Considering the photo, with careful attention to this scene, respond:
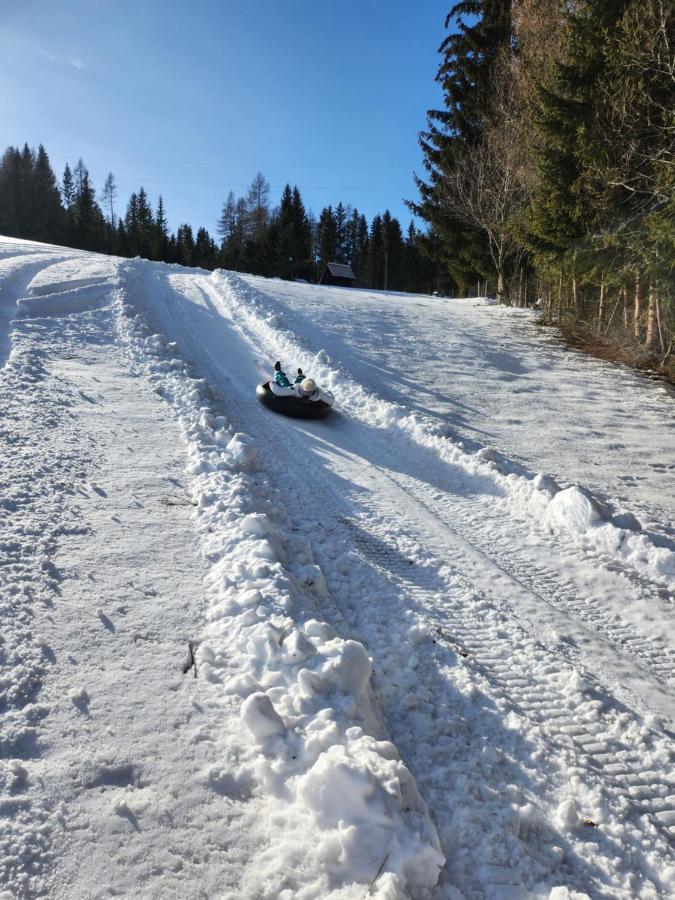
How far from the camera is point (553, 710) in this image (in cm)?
345

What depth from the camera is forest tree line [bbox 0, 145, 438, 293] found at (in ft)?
172

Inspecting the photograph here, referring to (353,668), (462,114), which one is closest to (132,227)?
(462,114)

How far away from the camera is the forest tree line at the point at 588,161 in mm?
10844

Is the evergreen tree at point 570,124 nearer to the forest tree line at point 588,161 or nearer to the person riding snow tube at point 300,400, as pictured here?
the forest tree line at point 588,161

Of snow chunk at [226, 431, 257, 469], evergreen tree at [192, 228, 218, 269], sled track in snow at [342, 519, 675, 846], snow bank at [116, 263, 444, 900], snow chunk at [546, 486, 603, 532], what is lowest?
sled track in snow at [342, 519, 675, 846]

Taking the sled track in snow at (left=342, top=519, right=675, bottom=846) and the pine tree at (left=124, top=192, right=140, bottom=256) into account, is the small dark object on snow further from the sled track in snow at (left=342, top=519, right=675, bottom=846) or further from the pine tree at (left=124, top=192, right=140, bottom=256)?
the pine tree at (left=124, top=192, right=140, bottom=256)

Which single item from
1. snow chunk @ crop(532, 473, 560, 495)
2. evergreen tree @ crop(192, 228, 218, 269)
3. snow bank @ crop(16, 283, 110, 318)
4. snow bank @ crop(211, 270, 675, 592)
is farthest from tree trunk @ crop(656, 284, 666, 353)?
evergreen tree @ crop(192, 228, 218, 269)

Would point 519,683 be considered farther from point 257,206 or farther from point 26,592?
point 257,206

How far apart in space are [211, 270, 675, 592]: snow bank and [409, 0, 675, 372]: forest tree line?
643 cm

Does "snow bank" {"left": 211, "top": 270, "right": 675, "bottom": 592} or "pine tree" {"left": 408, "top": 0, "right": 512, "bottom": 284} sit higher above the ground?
"pine tree" {"left": 408, "top": 0, "right": 512, "bottom": 284}

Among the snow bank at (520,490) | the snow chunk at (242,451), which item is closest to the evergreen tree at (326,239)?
the snow bank at (520,490)

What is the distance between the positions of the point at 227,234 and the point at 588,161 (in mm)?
59510

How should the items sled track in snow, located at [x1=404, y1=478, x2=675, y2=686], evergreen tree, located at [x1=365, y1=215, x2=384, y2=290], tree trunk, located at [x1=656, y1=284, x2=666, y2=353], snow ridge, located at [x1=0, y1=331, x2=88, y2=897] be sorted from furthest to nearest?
1. evergreen tree, located at [x1=365, y1=215, x2=384, y2=290]
2. tree trunk, located at [x1=656, y1=284, x2=666, y2=353]
3. sled track in snow, located at [x1=404, y1=478, x2=675, y2=686]
4. snow ridge, located at [x1=0, y1=331, x2=88, y2=897]

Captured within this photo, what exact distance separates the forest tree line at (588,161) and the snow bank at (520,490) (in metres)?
6.43
